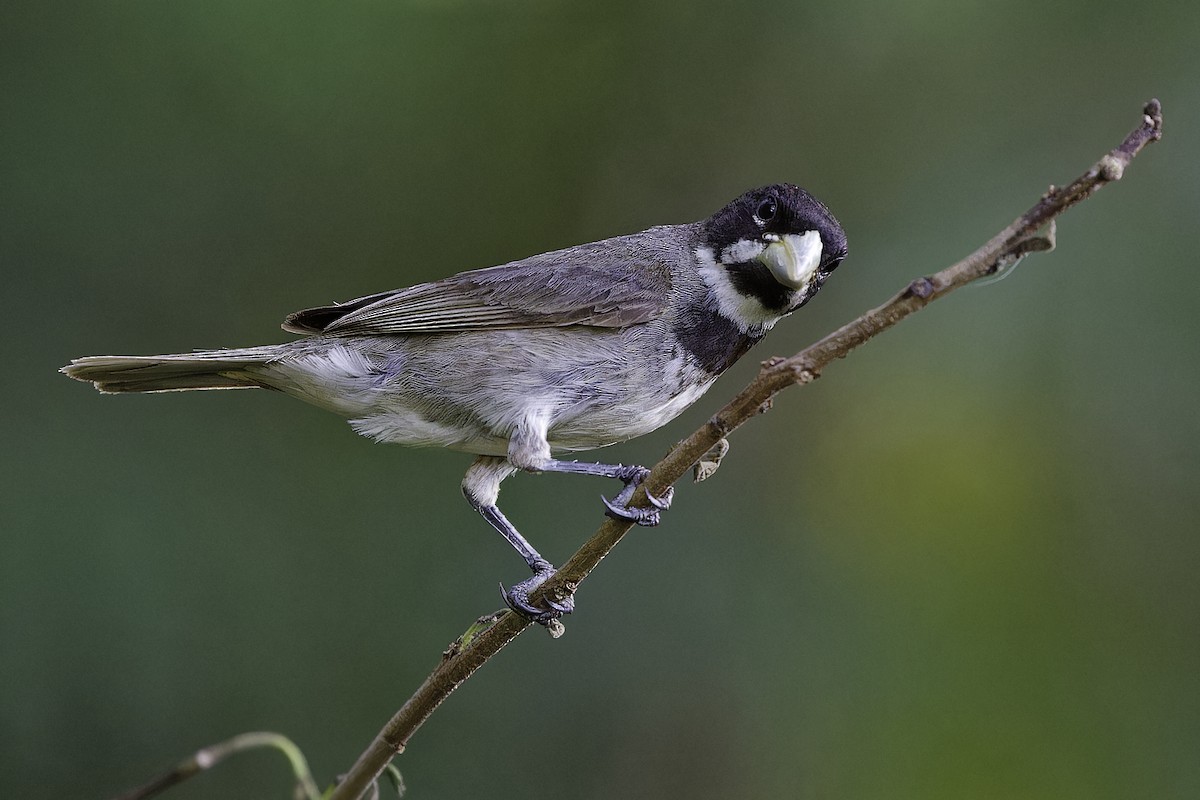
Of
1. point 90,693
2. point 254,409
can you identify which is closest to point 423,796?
point 90,693

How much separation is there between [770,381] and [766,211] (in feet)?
5.17

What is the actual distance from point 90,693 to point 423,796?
1.37 metres

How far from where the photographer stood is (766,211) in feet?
11.4

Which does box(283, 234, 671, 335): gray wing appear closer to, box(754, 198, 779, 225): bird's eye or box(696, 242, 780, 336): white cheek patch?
box(696, 242, 780, 336): white cheek patch

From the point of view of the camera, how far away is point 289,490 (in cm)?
479

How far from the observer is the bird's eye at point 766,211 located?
3.43 meters

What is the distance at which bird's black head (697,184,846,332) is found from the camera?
10.7 feet

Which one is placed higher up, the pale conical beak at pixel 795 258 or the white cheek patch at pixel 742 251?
the white cheek patch at pixel 742 251

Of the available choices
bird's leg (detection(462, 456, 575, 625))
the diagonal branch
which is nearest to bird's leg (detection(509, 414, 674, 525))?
bird's leg (detection(462, 456, 575, 625))

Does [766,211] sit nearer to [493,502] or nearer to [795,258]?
[795,258]

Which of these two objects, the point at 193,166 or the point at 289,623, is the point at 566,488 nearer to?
the point at 289,623

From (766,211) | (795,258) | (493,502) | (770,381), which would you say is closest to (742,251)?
(766,211)

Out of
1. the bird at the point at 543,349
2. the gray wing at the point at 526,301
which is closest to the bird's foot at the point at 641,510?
the bird at the point at 543,349

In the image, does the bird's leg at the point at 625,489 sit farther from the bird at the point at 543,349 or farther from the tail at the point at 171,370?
the tail at the point at 171,370
